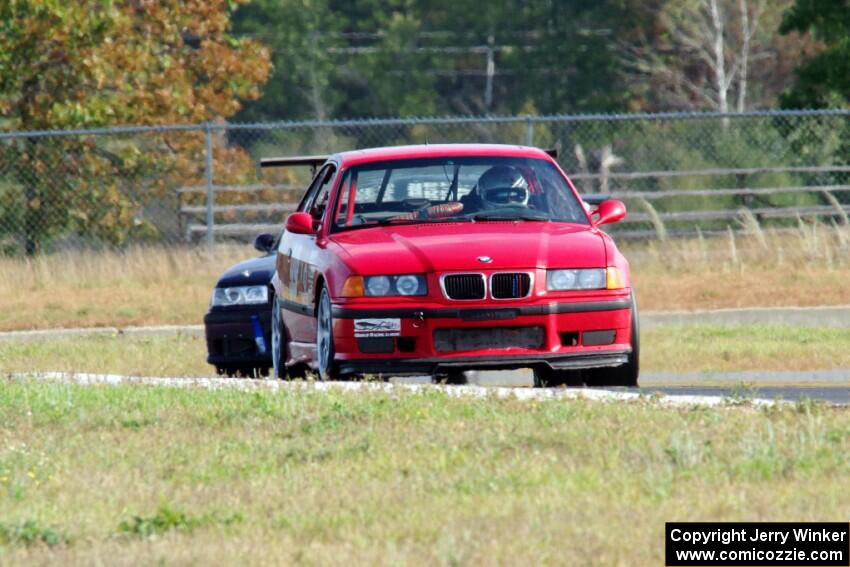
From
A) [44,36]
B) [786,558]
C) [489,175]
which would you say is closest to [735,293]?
[489,175]

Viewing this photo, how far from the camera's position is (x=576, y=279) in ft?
A: 36.0

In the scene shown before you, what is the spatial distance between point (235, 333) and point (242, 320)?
122 millimetres

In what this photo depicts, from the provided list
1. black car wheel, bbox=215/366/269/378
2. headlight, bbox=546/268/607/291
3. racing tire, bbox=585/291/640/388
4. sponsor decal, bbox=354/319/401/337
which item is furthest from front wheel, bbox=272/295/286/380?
headlight, bbox=546/268/607/291

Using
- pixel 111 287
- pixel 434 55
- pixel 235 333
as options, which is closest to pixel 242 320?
pixel 235 333

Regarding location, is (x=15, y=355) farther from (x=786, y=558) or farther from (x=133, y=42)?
(x=133, y=42)

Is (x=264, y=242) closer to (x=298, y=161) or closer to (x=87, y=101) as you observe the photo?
(x=298, y=161)

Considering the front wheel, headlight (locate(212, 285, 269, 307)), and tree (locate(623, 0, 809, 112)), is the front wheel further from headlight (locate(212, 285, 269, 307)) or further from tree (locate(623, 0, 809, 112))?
tree (locate(623, 0, 809, 112))

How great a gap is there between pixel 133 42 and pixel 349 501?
23600 millimetres

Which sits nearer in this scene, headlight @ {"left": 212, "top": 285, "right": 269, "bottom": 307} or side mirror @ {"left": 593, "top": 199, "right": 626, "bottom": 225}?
side mirror @ {"left": 593, "top": 199, "right": 626, "bottom": 225}

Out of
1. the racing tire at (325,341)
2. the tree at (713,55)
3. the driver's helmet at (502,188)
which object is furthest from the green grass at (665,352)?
the tree at (713,55)

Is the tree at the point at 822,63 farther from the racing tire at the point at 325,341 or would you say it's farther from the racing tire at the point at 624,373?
the racing tire at the point at 325,341

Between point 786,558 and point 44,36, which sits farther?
point 44,36

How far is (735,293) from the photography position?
759 inches

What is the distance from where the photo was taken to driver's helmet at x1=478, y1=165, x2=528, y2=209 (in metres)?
12.0
